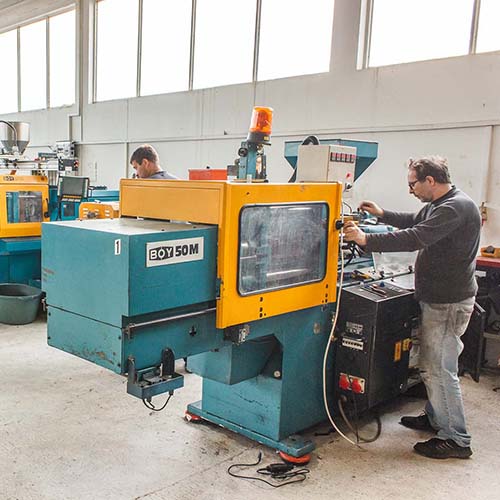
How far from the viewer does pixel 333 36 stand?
4.73 m

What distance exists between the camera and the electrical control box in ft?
7.87

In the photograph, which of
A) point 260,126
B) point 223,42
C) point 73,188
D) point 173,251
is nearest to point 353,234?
point 260,126

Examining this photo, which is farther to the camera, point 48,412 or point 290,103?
point 290,103

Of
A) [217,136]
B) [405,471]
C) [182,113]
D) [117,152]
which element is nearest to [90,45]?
[117,152]

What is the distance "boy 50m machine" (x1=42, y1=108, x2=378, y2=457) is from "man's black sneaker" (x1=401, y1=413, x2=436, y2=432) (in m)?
0.53

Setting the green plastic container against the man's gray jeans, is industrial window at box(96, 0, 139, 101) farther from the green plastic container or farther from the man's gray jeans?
the man's gray jeans

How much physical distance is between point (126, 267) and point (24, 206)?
335 cm

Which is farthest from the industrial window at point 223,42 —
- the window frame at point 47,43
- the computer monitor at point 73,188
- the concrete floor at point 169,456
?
the concrete floor at point 169,456

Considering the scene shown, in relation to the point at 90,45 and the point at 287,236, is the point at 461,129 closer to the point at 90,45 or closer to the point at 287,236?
the point at 287,236

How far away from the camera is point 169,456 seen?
2402 mm

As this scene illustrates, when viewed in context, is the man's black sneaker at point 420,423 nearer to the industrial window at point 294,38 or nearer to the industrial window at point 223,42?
the industrial window at point 294,38

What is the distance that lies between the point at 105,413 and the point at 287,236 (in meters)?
1.44

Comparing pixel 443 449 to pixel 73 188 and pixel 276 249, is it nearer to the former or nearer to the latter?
pixel 276 249

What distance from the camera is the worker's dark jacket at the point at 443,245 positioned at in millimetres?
2350
